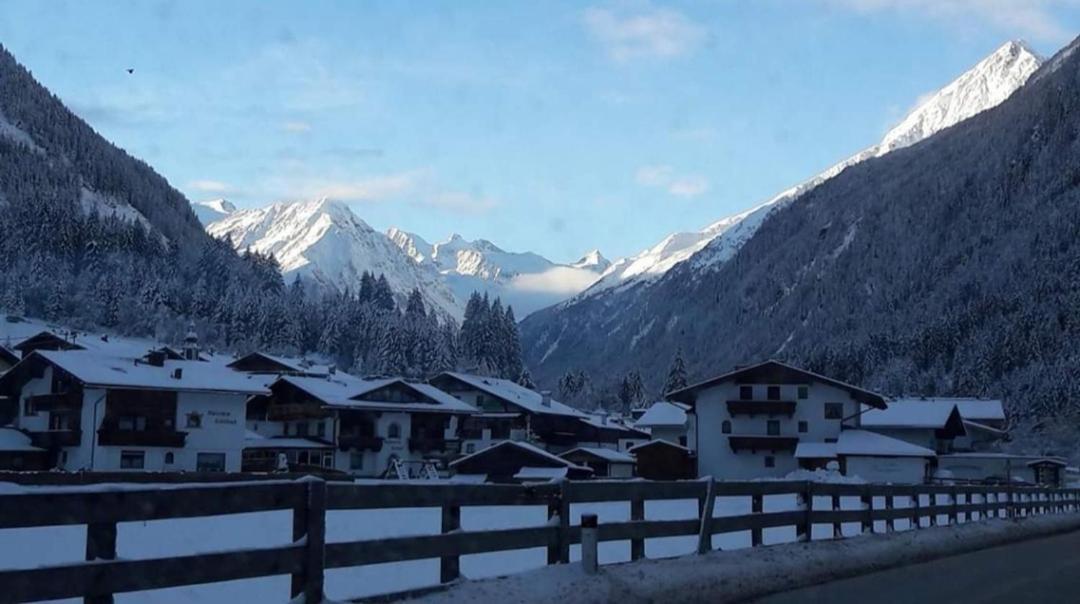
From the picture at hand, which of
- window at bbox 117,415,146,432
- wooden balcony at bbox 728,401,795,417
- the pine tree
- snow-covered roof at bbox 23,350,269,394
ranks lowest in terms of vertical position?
window at bbox 117,415,146,432

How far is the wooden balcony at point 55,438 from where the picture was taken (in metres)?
64.4

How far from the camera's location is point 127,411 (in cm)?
6600

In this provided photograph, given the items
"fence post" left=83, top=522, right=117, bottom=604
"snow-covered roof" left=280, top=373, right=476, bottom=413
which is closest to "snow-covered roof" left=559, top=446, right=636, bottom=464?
"snow-covered roof" left=280, top=373, right=476, bottom=413

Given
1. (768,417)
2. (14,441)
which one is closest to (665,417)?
(768,417)

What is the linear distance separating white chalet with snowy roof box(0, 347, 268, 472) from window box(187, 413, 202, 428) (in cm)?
6

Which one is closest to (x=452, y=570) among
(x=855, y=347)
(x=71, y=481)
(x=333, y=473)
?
(x=71, y=481)

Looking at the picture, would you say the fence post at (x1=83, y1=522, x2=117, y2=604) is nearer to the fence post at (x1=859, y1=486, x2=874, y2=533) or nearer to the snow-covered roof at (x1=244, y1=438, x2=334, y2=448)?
the fence post at (x1=859, y1=486, x2=874, y2=533)

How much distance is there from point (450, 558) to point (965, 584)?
938cm

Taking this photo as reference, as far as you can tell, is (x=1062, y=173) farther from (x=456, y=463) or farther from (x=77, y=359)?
(x=77, y=359)

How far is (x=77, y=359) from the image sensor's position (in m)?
67.1

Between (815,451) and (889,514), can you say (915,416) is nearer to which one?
(815,451)

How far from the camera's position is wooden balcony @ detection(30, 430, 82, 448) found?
64375 millimetres

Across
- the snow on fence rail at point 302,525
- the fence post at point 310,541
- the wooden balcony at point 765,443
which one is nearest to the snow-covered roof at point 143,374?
the wooden balcony at point 765,443

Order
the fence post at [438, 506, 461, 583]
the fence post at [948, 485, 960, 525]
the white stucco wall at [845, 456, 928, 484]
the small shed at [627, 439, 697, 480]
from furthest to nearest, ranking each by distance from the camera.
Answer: the small shed at [627, 439, 697, 480] → the white stucco wall at [845, 456, 928, 484] → the fence post at [948, 485, 960, 525] → the fence post at [438, 506, 461, 583]
